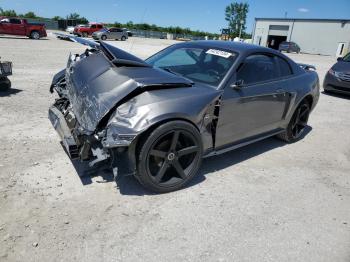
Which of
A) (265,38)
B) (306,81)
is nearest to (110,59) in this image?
(306,81)

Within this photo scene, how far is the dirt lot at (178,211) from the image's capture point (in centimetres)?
252

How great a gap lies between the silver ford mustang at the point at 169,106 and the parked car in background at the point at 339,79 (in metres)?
5.47

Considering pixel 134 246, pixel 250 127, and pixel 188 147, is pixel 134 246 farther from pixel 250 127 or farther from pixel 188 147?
pixel 250 127

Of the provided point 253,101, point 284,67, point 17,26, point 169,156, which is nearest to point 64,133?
point 169,156

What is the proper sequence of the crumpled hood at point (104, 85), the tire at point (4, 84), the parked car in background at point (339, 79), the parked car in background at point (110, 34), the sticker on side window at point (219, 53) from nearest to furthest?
the crumpled hood at point (104, 85) < the sticker on side window at point (219, 53) < the tire at point (4, 84) < the parked car in background at point (339, 79) < the parked car in background at point (110, 34)

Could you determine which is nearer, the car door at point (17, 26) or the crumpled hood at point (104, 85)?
the crumpled hood at point (104, 85)

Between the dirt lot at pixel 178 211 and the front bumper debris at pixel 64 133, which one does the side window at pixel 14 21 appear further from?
the front bumper debris at pixel 64 133

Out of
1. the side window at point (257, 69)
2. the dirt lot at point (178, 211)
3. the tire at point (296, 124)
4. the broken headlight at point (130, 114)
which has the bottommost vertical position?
the dirt lot at point (178, 211)

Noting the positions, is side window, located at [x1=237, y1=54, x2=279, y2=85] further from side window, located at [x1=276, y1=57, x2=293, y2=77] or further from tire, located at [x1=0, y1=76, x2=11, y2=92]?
tire, located at [x1=0, y1=76, x2=11, y2=92]

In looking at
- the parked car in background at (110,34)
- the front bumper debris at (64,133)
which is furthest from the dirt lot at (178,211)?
the parked car in background at (110,34)

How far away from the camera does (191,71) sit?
4008mm

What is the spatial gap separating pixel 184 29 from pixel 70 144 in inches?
3235

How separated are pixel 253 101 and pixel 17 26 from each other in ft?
87.2

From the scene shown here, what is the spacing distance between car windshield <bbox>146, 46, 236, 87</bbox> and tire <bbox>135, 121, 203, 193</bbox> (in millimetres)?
785
